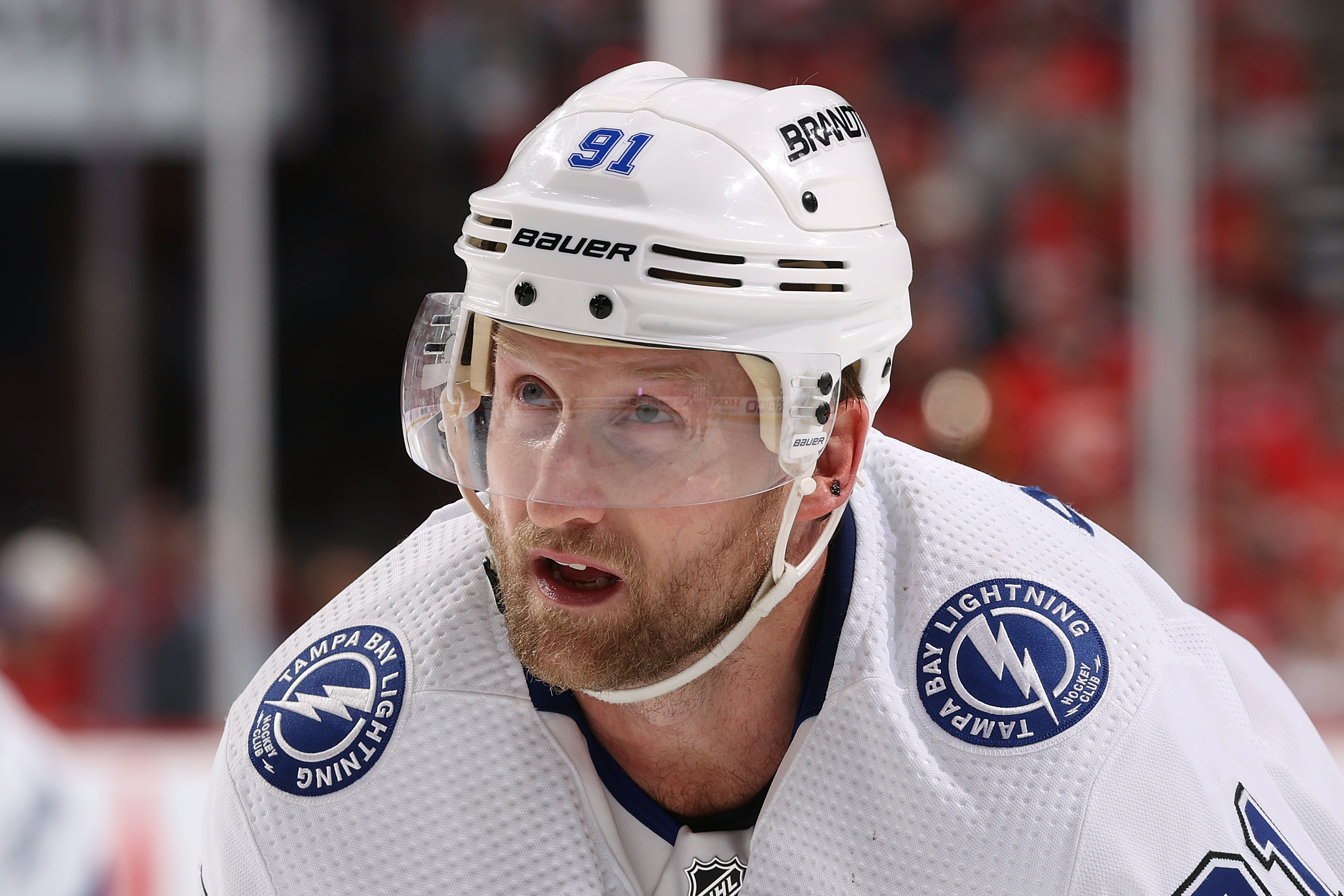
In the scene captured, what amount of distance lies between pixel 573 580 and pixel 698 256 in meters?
0.39

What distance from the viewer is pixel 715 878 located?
1811mm

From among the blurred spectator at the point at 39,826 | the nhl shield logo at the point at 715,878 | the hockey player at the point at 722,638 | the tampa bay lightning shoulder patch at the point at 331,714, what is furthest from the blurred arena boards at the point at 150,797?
the nhl shield logo at the point at 715,878

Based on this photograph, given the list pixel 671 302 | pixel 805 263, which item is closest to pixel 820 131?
pixel 805 263

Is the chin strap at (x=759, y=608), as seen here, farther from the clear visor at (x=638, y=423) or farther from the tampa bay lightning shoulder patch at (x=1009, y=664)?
the tampa bay lightning shoulder patch at (x=1009, y=664)

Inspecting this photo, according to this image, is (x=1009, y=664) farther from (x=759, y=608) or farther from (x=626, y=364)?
(x=626, y=364)

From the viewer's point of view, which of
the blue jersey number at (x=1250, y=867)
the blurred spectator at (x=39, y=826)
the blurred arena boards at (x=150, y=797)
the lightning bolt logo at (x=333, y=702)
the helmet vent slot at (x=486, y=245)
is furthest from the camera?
the blurred arena boards at (x=150, y=797)

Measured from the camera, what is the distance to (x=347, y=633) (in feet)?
6.36

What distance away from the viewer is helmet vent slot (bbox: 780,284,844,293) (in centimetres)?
170

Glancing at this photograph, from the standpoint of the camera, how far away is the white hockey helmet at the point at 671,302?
65.2 inches

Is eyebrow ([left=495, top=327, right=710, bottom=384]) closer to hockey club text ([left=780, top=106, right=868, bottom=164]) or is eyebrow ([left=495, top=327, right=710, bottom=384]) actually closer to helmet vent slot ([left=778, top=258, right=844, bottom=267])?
helmet vent slot ([left=778, top=258, right=844, bottom=267])

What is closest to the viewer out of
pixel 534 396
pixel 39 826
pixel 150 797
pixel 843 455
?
pixel 534 396

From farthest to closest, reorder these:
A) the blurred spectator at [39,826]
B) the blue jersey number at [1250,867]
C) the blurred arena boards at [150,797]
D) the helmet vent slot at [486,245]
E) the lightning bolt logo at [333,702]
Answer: the blurred arena boards at [150,797] → the blurred spectator at [39,826] → the lightning bolt logo at [333,702] → the helmet vent slot at [486,245] → the blue jersey number at [1250,867]

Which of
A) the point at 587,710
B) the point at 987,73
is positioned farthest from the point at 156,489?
the point at 587,710

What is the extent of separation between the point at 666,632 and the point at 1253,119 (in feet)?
12.8
